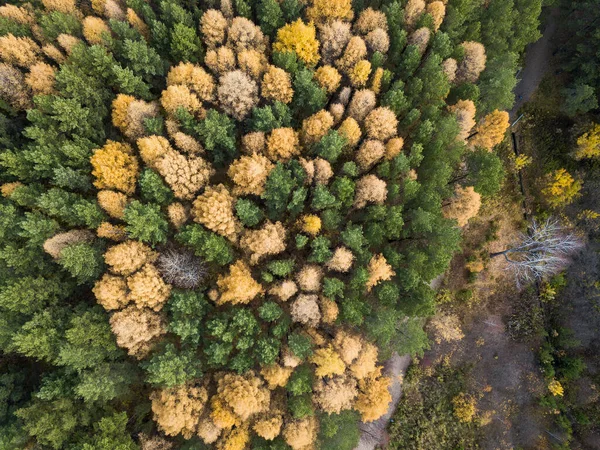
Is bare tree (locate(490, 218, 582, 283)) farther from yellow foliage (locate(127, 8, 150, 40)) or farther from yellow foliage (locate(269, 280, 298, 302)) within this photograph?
yellow foliage (locate(127, 8, 150, 40))

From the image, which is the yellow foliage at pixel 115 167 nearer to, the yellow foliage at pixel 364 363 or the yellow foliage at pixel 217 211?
the yellow foliage at pixel 217 211

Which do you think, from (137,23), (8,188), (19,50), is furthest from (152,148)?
(19,50)

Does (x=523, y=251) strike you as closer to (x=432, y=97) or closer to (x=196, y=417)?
(x=432, y=97)

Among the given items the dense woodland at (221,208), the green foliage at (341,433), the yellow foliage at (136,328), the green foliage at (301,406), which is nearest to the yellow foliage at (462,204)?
the dense woodland at (221,208)

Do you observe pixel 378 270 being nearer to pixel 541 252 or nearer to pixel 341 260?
pixel 341 260

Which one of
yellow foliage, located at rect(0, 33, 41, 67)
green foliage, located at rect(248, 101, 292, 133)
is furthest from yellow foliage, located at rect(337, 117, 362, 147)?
yellow foliage, located at rect(0, 33, 41, 67)

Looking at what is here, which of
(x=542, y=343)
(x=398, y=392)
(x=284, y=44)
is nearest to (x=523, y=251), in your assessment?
(x=542, y=343)
